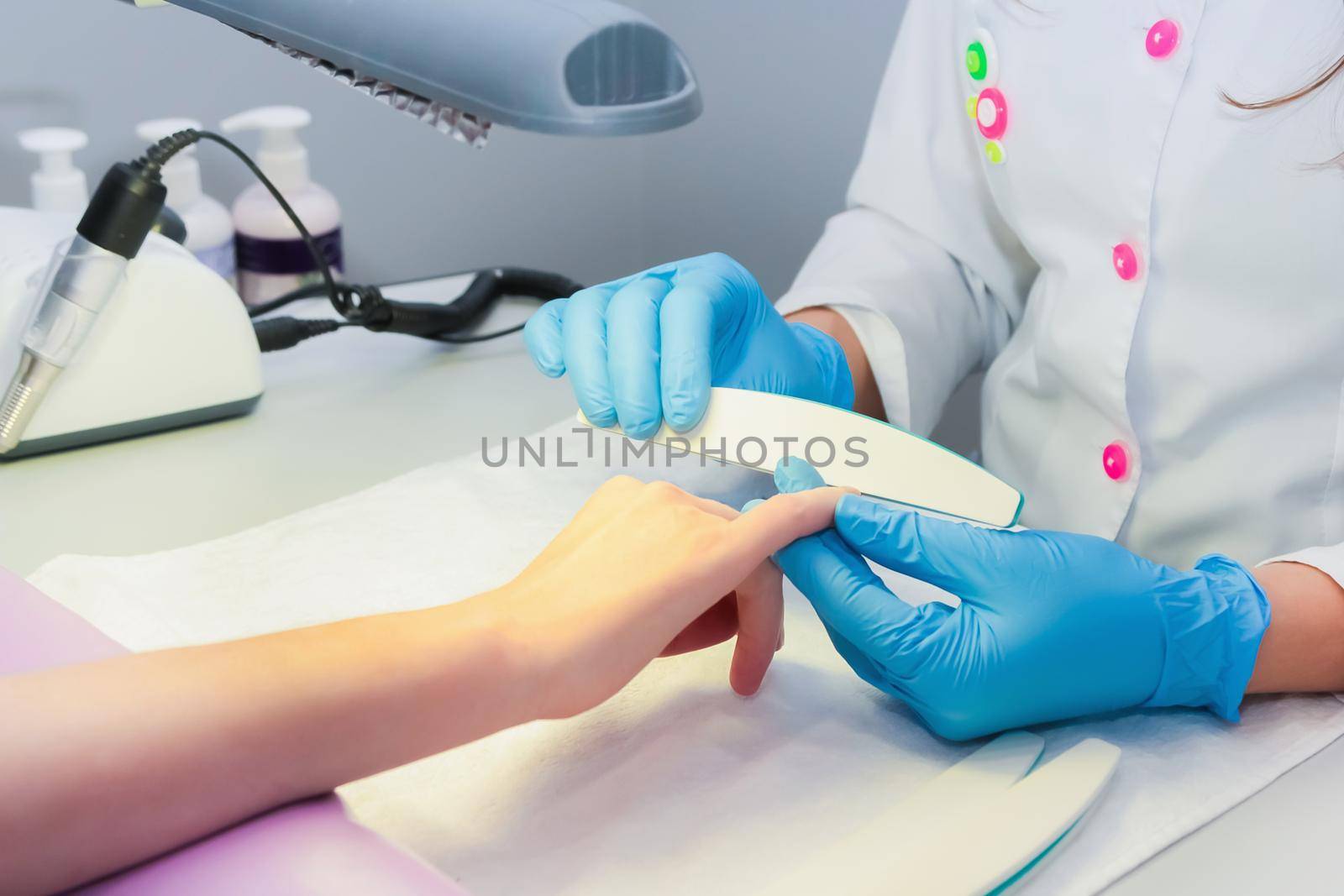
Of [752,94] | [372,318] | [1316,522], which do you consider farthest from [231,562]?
[752,94]

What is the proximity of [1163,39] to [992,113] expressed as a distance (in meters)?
0.14

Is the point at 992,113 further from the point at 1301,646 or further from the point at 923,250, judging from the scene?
the point at 1301,646

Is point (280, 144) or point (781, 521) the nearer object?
point (781, 521)

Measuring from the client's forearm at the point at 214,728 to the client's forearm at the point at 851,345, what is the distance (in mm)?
551

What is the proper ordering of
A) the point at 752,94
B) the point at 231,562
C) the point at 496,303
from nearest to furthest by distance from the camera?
the point at 231,562 < the point at 496,303 < the point at 752,94

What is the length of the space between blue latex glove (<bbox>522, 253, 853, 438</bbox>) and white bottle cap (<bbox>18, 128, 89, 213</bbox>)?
0.50 m

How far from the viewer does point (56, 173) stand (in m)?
1.08

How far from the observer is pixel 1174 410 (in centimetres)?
85

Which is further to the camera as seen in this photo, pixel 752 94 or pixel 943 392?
pixel 752 94

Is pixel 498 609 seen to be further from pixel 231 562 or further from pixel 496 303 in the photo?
pixel 496 303

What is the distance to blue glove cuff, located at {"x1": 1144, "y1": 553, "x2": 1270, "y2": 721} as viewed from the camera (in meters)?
0.68

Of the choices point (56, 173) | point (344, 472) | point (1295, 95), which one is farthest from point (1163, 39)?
point (56, 173)

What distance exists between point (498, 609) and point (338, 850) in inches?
6.2

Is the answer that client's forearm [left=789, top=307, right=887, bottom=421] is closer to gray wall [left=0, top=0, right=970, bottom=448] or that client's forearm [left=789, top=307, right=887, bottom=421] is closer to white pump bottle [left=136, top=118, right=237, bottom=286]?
gray wall [left=0, top=0, right=970, bottom=448]
